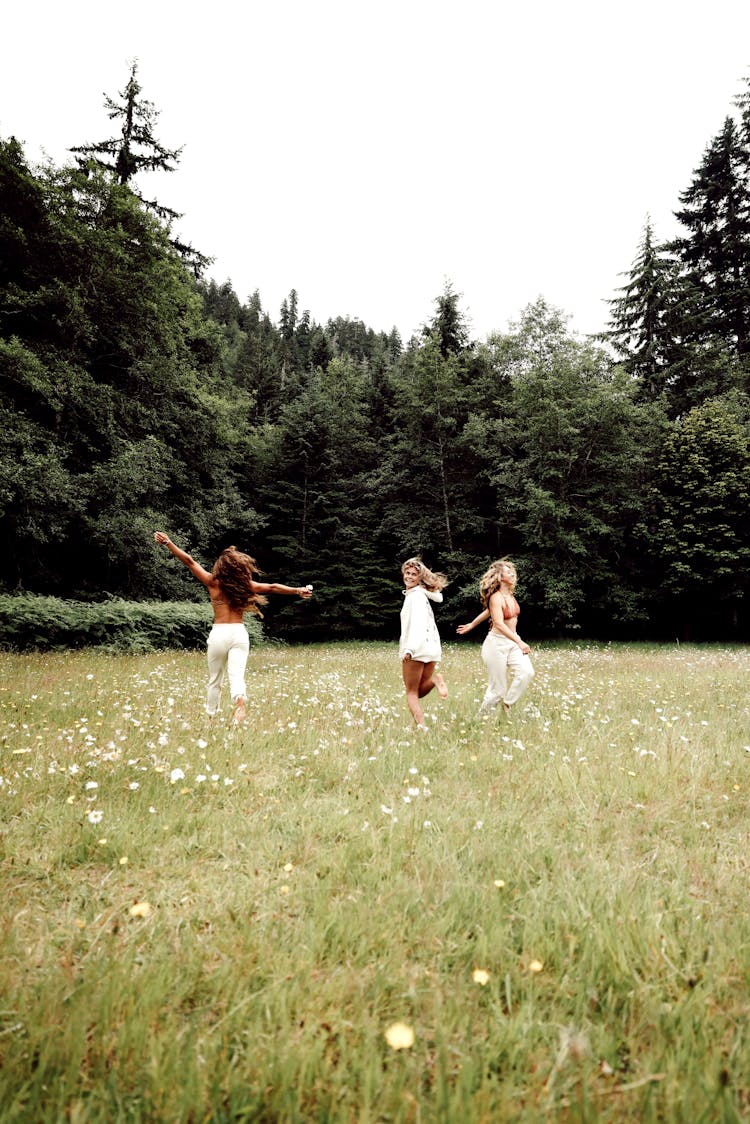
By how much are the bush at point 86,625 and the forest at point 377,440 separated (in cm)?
372

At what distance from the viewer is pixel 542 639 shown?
30.8 m

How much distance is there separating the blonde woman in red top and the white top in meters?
0.56

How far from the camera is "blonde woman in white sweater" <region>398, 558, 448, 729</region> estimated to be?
700 cm

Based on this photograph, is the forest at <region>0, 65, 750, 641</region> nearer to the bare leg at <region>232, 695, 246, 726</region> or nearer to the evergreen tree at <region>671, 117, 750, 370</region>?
the evergreen tree at <region>671, 117, 750, 370</region>

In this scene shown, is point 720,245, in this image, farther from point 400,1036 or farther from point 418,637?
point 400,1036

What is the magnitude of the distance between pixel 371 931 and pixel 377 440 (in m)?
37.2

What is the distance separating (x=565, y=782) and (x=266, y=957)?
10.3 ft

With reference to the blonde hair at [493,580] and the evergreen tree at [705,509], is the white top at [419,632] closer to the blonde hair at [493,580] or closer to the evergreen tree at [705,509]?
the blonde hair at [493,580]

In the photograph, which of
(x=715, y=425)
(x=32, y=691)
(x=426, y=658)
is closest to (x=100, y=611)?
(x=32, y=691)

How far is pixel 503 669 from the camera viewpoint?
738cm

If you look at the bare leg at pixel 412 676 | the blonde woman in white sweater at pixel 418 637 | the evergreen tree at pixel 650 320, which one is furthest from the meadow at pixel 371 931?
the evergreen tree at pixel 650 320

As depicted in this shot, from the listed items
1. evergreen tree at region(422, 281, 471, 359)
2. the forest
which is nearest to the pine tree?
the forest

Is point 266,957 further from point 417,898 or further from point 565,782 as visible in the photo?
point 565,782

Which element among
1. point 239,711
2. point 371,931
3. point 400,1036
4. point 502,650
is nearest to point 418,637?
point 502,650
